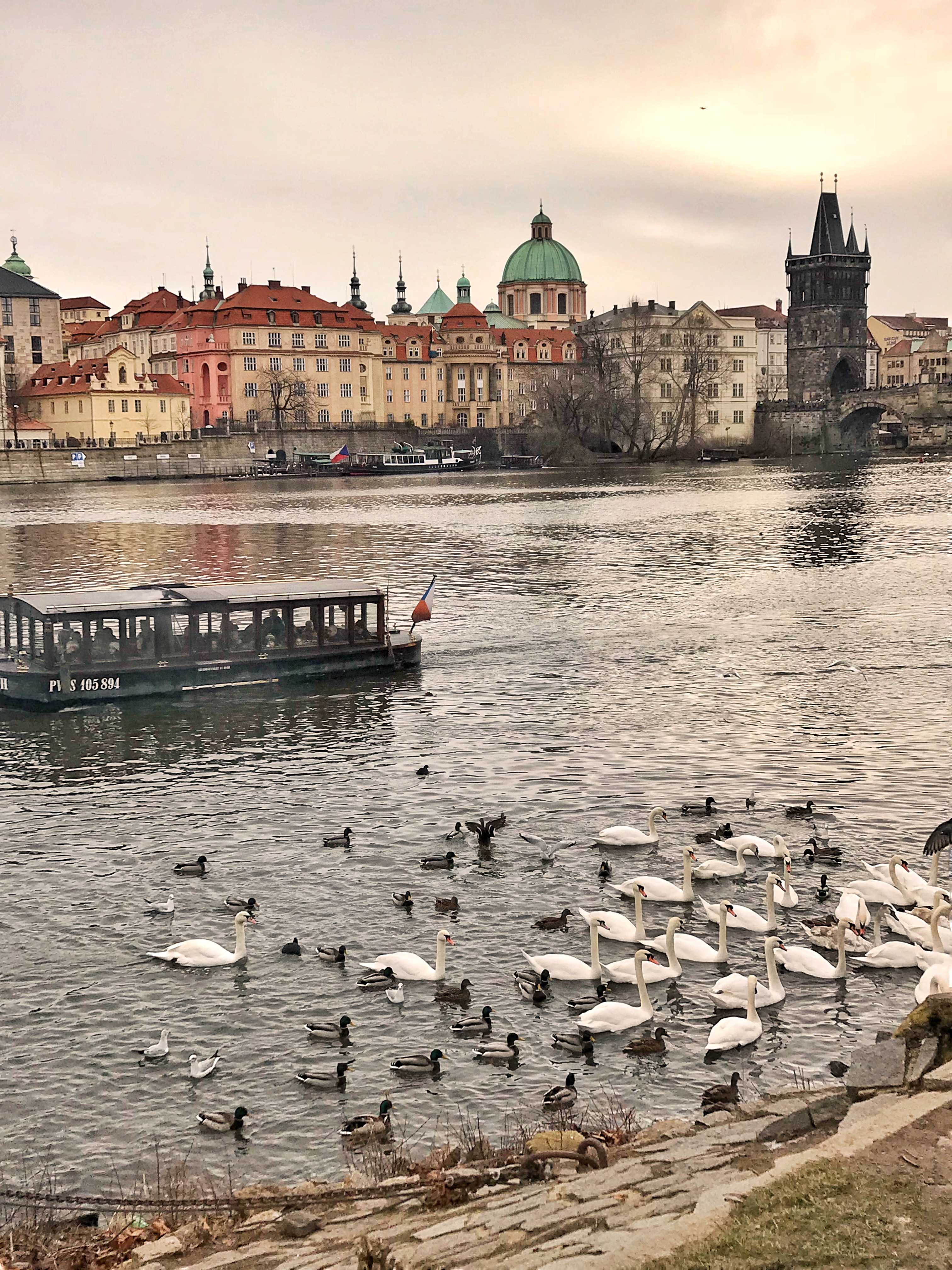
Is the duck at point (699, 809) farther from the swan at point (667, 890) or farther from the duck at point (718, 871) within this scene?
the swan at point (667, 890)

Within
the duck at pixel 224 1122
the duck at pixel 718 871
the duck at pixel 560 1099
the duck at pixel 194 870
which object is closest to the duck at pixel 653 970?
the duck at pixel 560 1099

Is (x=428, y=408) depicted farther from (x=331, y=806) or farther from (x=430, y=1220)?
(x=430, y=1220)

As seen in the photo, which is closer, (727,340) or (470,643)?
(470,643)

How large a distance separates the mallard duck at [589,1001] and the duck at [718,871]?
14.2 ft

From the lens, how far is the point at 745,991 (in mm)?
17594

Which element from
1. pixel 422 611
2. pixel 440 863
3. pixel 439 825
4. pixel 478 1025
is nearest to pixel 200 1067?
pixel 478 1025

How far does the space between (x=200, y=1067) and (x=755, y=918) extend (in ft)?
26.2

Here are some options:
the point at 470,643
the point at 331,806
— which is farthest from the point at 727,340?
the point at 331,806

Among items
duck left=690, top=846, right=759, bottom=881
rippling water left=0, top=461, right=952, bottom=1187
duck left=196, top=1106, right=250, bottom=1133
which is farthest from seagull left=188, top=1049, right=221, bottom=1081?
duck left=690, top=846, right=759, bottom=881

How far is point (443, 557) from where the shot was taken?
69688mm

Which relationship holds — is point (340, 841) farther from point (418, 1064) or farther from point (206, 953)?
point (418, 1064)

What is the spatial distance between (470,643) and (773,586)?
17.3m

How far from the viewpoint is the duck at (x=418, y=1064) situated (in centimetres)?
1631

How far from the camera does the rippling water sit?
53.0 feet
